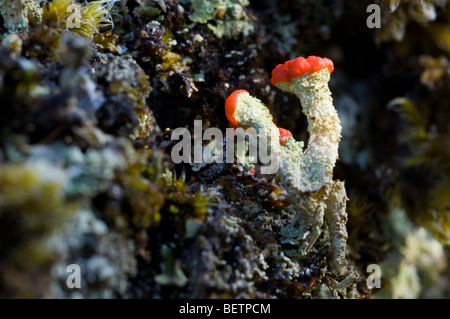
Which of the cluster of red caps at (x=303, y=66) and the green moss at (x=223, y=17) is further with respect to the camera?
the green moss at (x=223, y=17)

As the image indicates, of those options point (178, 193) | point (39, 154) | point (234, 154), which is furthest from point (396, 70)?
point (39, 154)

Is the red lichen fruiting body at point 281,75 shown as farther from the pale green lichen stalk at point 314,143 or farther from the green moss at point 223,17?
the green moss at point 223,17

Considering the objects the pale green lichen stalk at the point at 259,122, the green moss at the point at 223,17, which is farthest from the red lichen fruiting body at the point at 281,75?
the green moss at the point at 223,17

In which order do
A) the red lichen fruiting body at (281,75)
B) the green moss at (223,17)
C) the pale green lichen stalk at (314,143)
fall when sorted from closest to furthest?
the pale green lichen stalk at (314,143) < the red lichen fruiting body at (281,75) < the green moss at (223,17)

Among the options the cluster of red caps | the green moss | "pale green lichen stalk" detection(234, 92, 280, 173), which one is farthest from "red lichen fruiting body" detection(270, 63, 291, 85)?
the green moss

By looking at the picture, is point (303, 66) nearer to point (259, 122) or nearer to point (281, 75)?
point (281, 75)

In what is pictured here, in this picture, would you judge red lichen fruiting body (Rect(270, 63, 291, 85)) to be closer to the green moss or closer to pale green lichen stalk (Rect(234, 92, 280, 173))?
pale green lichen stalk (Rect(234, 92, 280, 173))

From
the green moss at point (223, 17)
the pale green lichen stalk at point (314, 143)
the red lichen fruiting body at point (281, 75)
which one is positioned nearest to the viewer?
the pale green lichen stalk at point (314, 143)

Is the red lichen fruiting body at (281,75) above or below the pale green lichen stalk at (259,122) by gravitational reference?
above

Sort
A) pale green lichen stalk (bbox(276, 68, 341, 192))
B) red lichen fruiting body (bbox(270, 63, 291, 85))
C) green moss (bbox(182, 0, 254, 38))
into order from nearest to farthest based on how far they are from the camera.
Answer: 1. pale green lichen stalk (bbox(276, 68, 341, 192))
2. red lichen fruiting body (bbox(270, 63, 291, 85))
3. green moss (bbox(182, 0, 254, 38))

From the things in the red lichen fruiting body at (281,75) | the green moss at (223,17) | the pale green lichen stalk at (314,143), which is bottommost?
the pale green lichen stalk at (314,143)

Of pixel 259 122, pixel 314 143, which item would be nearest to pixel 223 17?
pixel 259 122
